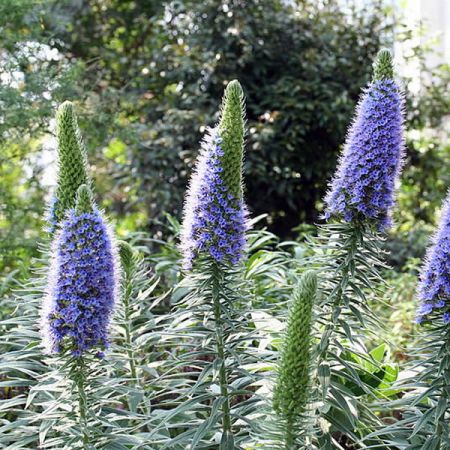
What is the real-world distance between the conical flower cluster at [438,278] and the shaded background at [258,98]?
466 centimetres

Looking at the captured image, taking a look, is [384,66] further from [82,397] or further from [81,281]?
[82,397]

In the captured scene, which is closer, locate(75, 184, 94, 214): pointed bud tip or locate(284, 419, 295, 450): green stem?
locate(284, 419, 295, 450): green stem

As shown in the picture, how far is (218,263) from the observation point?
307 centimetres

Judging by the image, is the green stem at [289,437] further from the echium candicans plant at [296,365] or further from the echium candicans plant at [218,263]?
the echium candicans plant at [218,263]

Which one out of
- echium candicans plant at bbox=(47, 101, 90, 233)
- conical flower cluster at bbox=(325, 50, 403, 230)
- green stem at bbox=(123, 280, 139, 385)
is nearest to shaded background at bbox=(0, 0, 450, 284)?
green stem at bbox=(123, 280, 139, 385)

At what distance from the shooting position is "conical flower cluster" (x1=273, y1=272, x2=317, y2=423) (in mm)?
2359

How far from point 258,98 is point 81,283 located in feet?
19.2

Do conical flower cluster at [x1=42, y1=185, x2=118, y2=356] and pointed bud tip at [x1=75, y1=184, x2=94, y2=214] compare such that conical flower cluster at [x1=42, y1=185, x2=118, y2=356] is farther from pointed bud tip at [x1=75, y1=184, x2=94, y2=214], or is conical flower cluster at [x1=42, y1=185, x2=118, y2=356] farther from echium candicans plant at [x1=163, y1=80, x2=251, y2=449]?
echium candicans plant at [x1=163, y1=80, x2=251, y2=449]

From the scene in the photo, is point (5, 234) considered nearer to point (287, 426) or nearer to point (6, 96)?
point (6, 96)

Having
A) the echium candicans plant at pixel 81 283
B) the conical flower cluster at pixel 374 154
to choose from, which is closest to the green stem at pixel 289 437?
the echium candicans plant at pixel 81 283

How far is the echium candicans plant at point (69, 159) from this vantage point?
295cm

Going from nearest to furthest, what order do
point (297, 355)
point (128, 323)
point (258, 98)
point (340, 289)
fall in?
1. point (297, 355)
2. point (340, 289)
3. point (128, 323)
4. point (258, 98)

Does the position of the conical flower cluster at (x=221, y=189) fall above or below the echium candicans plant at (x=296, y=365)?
above

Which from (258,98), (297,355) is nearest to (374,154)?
(297,355)
